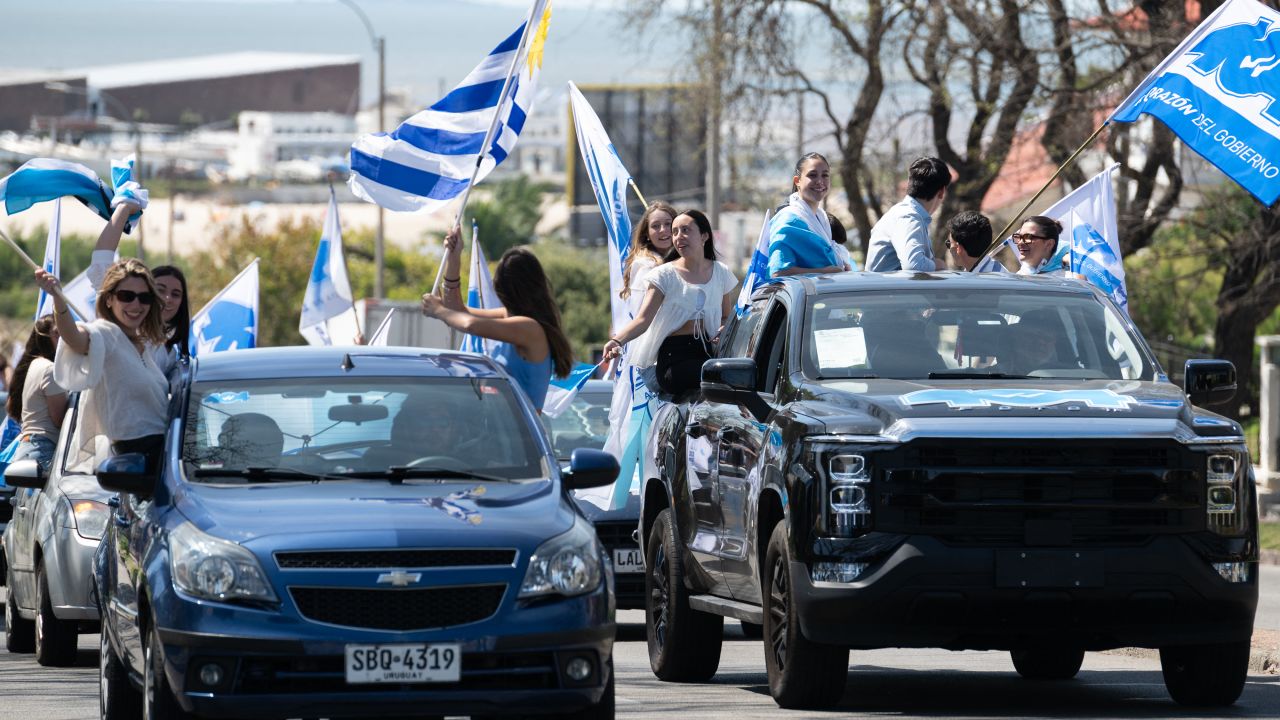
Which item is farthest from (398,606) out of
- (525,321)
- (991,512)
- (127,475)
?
(525,321)

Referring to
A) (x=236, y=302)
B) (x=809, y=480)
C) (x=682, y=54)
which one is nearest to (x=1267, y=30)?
(x=809, y=480)

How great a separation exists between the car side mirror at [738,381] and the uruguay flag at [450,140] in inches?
190

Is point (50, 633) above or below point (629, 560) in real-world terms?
below

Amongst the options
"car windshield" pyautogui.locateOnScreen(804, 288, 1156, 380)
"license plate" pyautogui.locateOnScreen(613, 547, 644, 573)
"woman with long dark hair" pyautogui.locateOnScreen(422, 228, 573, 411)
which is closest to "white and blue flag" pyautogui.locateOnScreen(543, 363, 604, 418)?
"license plate" pyautogui.locateOnScreen(613, 547, 644, 573)

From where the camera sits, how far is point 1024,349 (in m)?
9.70

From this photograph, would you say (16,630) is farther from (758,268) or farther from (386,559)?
(386,559)

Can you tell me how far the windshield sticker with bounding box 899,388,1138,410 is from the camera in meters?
8.79

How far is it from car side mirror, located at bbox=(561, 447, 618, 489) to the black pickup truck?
835 mm

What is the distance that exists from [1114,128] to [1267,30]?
11.6 m

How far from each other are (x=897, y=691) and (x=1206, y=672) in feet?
4.99

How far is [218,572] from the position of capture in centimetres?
734

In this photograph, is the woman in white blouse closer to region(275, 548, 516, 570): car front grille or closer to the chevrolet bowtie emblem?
region(275, 548, 516, 570): car front grille

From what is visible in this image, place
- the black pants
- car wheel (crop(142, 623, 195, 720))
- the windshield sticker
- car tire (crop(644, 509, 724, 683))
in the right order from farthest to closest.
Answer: the black pants, car tire (crop(644, 509, 724, 683)), the windshield sticker, car wheel (crop(142, 623, 195, 720))

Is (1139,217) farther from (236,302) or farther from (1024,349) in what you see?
(1024,349)
